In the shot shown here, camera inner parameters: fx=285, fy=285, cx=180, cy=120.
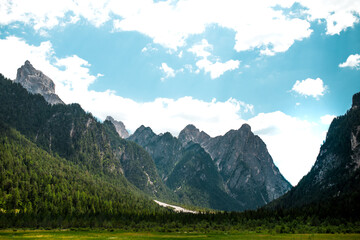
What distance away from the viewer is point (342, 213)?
150 meters

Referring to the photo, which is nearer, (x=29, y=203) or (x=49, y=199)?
(x=29, y=203)

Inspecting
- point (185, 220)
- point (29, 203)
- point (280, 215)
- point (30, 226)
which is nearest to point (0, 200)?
point (29, 203)

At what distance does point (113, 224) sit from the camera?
149 metres

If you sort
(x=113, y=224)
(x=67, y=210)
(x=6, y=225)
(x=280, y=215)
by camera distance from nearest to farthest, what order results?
(x=6, y=225) < (x=113, y=224) < (x=280, y=215) < (x=67, y=210)

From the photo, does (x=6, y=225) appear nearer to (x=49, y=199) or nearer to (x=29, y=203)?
(x=29, y=203)

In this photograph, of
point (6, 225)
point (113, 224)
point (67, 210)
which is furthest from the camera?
point (67, 210)

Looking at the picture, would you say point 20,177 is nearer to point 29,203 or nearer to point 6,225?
point 29,203

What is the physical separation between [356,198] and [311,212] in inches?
1413

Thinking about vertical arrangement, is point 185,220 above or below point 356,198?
below

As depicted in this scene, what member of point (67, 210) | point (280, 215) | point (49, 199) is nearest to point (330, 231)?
point (280, 215)

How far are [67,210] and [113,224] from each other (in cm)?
5336

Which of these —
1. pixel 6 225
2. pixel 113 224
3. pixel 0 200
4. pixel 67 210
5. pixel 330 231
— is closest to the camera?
pixel 330 231

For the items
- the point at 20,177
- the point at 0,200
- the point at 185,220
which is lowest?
the point at 185,220

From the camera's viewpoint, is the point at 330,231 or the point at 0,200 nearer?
the point at 330,231
